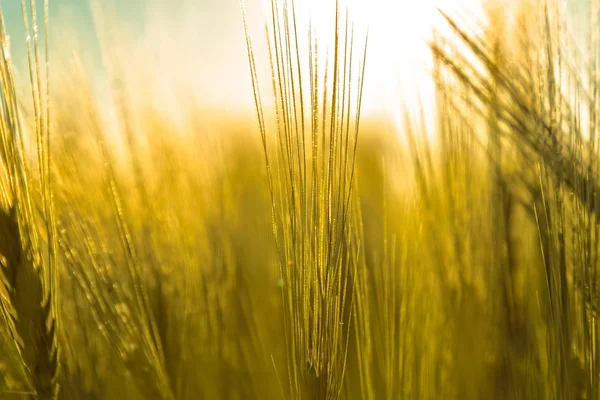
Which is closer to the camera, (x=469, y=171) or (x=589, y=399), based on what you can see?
(x=589, y=399)

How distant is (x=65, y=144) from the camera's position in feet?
2.79

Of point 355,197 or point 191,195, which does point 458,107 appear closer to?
point 355,197

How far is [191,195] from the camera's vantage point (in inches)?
39.4

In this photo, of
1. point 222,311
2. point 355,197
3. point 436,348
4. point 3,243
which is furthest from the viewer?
point 222,311

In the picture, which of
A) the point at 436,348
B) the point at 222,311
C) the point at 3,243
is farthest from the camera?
the point at 222,311

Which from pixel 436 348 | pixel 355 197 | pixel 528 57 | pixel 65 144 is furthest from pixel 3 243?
pixel 528 57

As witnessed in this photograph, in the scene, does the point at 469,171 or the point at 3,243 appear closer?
the point at 3,243

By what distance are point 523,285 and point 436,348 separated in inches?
7.7

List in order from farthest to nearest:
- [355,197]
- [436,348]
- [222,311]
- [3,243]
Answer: [222,311] → [436,348] → [355,197] → [3,243]

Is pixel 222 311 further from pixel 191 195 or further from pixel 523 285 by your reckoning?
pixel 523 285

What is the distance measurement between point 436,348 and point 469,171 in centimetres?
30

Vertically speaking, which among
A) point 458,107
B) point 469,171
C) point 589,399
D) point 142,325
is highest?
point 458,107

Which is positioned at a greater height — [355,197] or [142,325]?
[355,197]

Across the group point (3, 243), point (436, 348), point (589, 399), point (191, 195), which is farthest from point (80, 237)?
point (589, 399)
